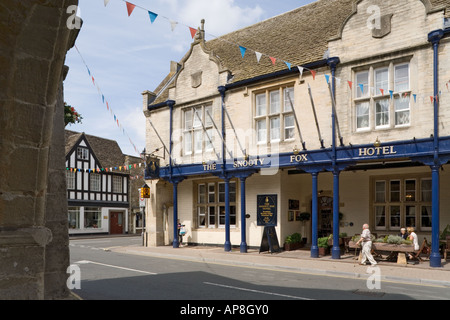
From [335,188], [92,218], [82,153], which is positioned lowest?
[92,218]

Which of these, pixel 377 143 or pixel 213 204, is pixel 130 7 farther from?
pixel 213 204

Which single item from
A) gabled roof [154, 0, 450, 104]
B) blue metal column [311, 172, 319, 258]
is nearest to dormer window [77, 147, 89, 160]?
gabled roof [154, 0, 450, 104]

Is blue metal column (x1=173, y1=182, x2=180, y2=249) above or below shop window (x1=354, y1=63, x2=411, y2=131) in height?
below

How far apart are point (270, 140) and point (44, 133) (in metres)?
13.8

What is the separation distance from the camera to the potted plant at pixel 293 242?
17062 mm

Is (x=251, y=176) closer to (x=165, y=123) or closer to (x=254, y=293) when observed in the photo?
(x=165, y=123)

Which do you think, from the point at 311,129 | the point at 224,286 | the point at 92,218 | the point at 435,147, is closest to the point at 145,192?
the point at 311,129

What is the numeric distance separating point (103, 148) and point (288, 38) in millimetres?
28484

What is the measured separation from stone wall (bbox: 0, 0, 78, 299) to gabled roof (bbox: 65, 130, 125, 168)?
116ft

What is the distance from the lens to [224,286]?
9641 mm

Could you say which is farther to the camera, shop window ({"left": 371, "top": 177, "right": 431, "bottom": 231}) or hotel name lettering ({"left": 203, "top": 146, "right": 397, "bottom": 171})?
shop window ({"left": 371, "top": 177, "right": 431, "bottom": 231})

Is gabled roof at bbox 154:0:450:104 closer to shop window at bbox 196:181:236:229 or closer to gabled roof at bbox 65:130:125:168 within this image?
shop window at bbox 196:181:236:229

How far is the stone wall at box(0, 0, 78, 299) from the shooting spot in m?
3.37
